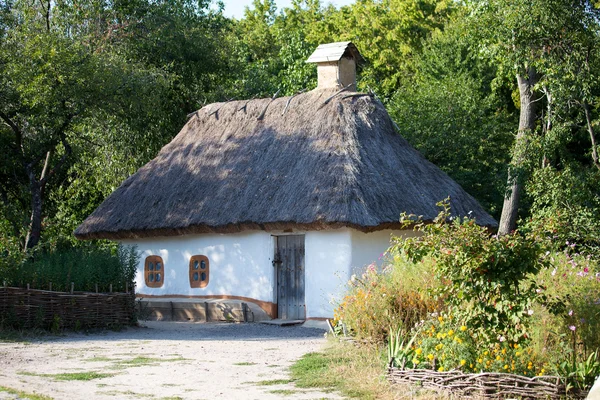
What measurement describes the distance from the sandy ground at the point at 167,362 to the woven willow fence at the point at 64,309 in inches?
16.2

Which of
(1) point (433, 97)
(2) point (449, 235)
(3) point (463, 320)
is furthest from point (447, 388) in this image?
(1) point (433, 97)

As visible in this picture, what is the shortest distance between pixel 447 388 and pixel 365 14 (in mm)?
30599

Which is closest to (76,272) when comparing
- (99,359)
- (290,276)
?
(99,359)

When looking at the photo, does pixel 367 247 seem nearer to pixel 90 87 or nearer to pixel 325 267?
pixel 325 267

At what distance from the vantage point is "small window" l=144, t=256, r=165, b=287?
19.5 metres

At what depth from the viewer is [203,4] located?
27281 mm

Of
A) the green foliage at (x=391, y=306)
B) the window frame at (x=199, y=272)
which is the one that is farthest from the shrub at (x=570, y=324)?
the window frame at (x=199, y=272)

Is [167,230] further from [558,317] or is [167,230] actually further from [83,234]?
[558,317]

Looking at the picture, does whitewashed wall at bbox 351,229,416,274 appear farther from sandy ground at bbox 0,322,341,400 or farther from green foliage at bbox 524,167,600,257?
green foliage at bbox 524,167,600,257

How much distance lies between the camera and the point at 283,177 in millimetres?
17750

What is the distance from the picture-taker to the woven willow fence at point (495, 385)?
7.52 meters

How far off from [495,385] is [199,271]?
38.6ft

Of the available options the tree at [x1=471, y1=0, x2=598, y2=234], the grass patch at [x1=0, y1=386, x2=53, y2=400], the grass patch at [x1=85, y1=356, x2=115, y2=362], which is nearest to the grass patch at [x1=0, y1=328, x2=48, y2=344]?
the grass patch at [x1=85, y1=356, x2=115, y2=362]

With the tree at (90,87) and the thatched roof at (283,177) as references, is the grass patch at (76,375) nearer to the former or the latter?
the thatched roof at (283,177)
